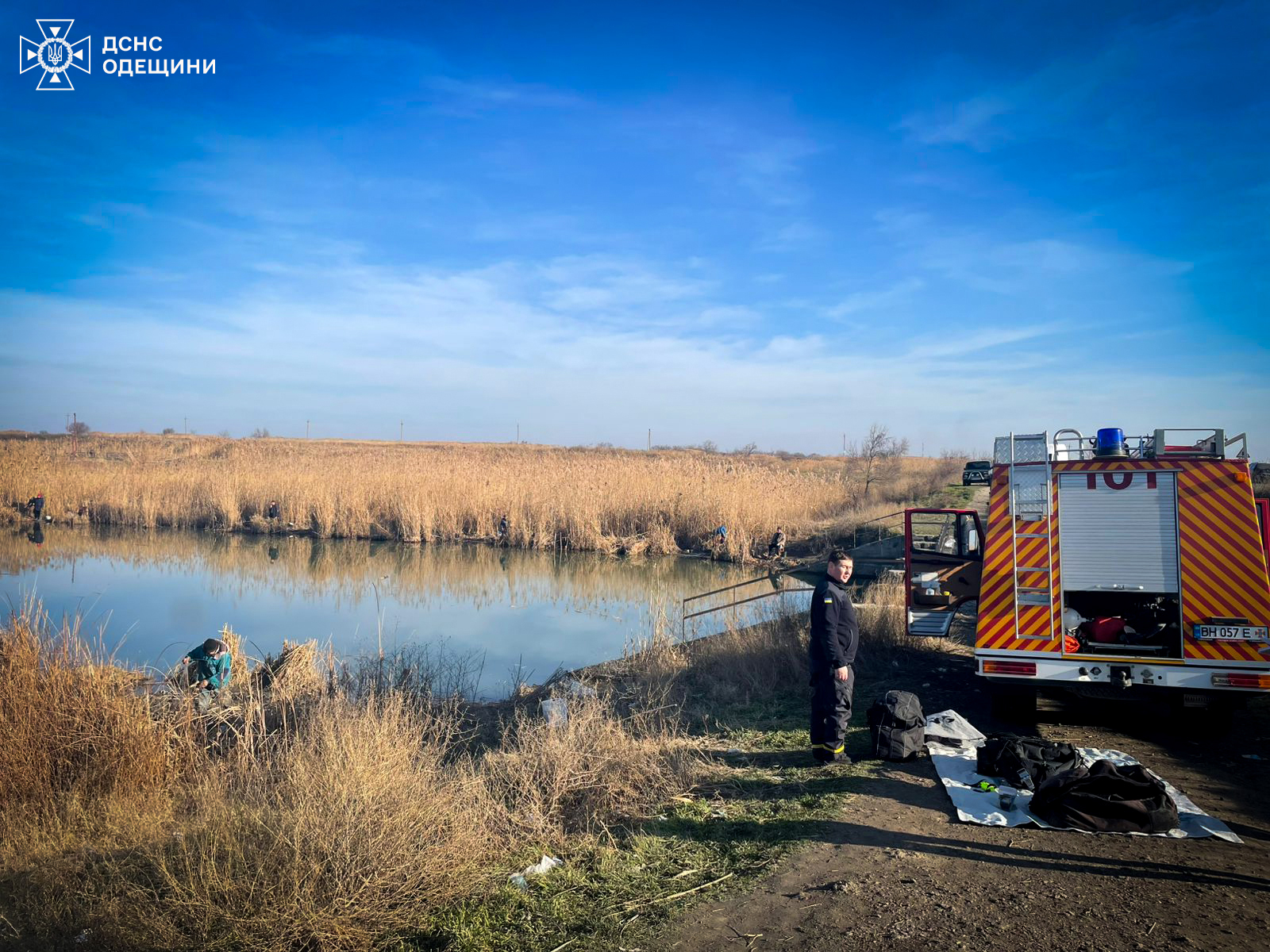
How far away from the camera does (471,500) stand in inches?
1080

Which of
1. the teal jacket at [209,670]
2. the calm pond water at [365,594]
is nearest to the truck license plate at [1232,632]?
the calm pond water at [365,594]

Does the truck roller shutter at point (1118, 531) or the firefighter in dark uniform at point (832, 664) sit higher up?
the truck roller shutter at point (1118, 531)

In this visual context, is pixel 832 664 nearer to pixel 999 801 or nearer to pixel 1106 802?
pixel 999 801

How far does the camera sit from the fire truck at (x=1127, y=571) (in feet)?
22.6

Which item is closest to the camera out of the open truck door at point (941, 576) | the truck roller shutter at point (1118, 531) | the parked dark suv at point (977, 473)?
the truck roller shutter at point (1118, 531)

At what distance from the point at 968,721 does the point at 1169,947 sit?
12.1 feet

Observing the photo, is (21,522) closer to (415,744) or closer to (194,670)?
(194,670)

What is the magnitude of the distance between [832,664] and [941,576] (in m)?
3.67

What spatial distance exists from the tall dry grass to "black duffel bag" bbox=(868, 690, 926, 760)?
1.57 metres

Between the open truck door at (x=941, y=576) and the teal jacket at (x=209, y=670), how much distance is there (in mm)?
7496

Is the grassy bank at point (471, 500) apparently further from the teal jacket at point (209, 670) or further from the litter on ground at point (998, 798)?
the litter on ground at point (998, 798)

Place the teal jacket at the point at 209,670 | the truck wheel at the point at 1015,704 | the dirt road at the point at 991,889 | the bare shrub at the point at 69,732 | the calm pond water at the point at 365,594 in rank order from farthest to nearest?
the calm pond water at the point at 365,594 → the teal jacket at the point at 209,670 → the truck wheel at the point at 1015,704 → the bare shrub at the point at 69,732 → the dirt road at the point at 991,889

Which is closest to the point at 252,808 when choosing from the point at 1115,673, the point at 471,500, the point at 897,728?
the point at 897,728

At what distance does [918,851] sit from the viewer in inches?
201
